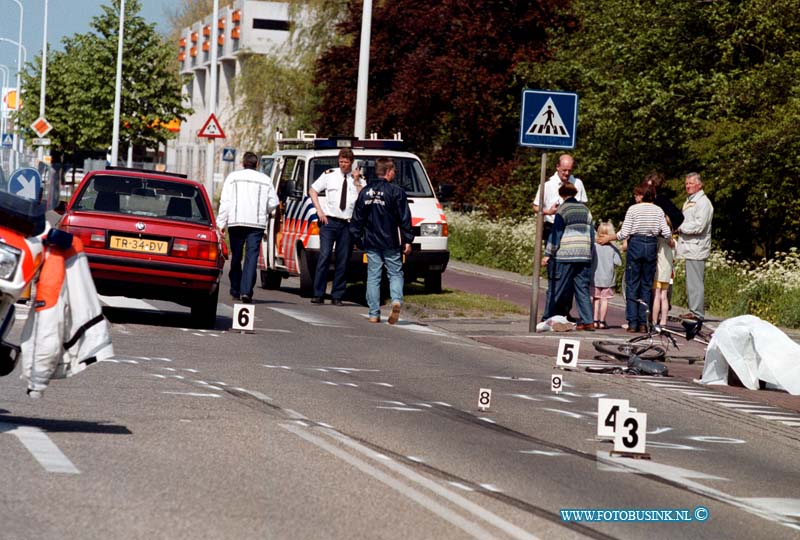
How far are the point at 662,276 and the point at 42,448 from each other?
11964 millimetres

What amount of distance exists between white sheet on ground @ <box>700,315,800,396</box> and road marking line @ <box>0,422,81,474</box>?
714 centimetres

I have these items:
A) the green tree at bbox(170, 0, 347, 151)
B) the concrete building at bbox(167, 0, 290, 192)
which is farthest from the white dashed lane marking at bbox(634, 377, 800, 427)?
the concrete building at bbox(167, 0, 290, 192)

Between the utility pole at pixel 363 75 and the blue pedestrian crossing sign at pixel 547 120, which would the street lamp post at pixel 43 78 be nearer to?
the utility pole at pixel 363 75

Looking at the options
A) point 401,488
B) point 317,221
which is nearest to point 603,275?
point 317,221

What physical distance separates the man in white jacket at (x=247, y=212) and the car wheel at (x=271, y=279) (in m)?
4.11

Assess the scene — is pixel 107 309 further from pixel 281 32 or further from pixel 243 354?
pixel 281 32

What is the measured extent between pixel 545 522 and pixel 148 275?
956 cm

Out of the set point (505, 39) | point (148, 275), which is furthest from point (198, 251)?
point (505, 39)

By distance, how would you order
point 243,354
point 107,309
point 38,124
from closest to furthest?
point 243,354
point 107,309
point 38,124

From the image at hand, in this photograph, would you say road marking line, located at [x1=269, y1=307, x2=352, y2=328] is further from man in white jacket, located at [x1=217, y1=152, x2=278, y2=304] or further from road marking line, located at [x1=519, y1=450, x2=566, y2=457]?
road marking line, located at [x1=519, y1=450, x2=566, y2=457]

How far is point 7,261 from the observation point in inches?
299

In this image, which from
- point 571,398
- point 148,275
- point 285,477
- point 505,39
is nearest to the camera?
point 285,477

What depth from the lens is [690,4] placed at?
34594mm

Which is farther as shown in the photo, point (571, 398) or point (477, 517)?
point (571, 398)
